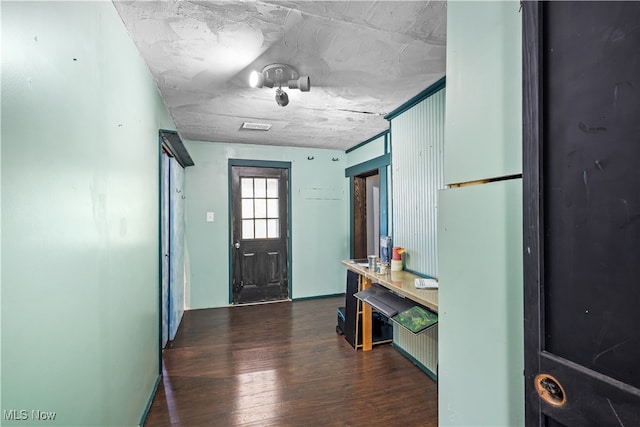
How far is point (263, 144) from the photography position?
464 centimetres

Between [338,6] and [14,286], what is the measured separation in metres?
1.67

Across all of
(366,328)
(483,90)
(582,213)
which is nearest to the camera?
(582,213)

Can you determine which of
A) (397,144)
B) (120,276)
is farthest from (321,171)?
(120,276)

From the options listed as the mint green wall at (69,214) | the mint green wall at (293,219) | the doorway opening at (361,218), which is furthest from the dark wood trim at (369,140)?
the mint green wall at (69,214)

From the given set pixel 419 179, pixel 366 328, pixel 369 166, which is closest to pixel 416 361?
pixel 366 328

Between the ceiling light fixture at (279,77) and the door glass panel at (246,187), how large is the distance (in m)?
2.56

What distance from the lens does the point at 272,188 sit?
4.83m

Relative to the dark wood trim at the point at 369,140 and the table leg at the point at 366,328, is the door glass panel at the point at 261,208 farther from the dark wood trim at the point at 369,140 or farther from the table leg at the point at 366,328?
the table leg at the point at 366,328

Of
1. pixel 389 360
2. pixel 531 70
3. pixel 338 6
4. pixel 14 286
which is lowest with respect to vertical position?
pixel 389 360

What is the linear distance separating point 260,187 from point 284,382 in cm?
295

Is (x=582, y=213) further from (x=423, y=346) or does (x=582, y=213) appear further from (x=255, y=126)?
(x=255, y=126)

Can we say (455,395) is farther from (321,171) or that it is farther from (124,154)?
(321,171)

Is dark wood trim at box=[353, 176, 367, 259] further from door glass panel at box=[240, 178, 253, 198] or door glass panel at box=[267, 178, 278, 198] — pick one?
door glass panel at box=[240, 178, 253, 198]

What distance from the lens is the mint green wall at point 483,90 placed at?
0.77 m
